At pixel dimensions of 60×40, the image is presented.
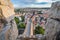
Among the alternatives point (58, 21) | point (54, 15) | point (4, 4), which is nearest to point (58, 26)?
point (58, 21)

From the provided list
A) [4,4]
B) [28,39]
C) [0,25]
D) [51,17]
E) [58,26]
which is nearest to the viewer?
[58,26]

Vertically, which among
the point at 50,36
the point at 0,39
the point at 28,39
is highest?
the point at 50,36

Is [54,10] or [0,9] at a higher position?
[54,10]

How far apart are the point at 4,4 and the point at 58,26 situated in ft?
4.27

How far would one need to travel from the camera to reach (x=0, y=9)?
7.45ft

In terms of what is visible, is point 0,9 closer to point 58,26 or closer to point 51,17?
point 51,17

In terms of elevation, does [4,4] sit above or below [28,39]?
above

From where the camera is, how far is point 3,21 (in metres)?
2.17

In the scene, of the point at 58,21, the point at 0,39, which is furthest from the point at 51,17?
the point at 0,39

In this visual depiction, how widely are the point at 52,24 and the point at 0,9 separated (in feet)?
3.36

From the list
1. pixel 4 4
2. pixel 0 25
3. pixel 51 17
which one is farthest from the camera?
pixel 4 4

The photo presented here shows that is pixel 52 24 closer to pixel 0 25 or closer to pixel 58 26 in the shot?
pixel 58 26

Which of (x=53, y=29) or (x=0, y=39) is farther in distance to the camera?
(x=0, y=39)

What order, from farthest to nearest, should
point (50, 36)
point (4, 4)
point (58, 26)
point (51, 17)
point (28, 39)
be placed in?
point (4, 4)
point (28, 39)
point (51, 17)
point (50, 36)
point (58, 26)
